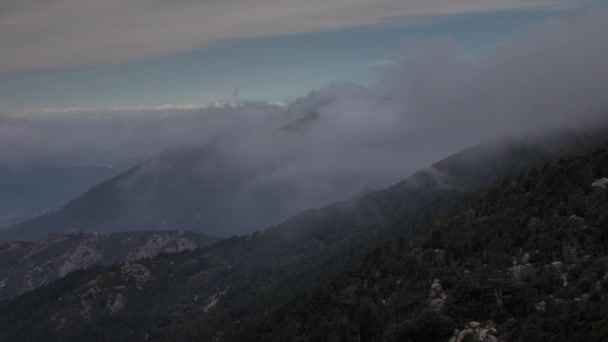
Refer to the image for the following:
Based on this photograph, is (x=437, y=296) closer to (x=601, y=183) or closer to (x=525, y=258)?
(x=525, y=258)

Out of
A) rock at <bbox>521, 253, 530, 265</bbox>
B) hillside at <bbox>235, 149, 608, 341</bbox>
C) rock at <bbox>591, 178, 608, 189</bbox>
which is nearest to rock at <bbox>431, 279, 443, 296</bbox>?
hillside at <bbox>235, 149, 608, 341</bbox>

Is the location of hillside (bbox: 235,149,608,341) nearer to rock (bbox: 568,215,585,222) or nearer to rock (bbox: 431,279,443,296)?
rock (bbox: 431,279,443,296)

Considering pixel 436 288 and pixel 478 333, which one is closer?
pixel 478 333

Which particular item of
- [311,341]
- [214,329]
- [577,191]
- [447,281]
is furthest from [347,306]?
[214,329]

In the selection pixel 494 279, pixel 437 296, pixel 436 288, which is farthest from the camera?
pixel 436 288

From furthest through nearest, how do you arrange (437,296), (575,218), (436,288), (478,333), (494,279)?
(575,218)
(436,288)
(437,296)
(494,279)
(478,333)

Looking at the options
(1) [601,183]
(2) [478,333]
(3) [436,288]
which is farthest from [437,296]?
(1) [601,183]

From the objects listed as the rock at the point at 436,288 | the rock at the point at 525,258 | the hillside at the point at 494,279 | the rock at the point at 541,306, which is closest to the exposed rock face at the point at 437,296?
the rock at the point at 436,288

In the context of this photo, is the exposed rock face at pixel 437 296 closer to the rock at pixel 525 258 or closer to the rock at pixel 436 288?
the rock at pixel 436 288
